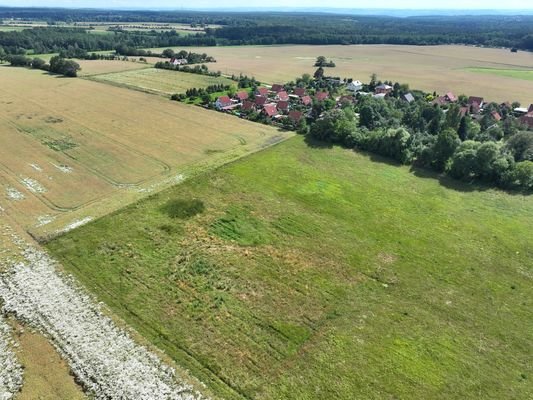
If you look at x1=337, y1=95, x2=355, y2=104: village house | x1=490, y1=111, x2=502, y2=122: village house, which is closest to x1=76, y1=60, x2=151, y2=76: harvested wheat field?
→ x1=337, y1=95, x2=355, y2=104: village house

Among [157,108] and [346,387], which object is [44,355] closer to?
[346,387]

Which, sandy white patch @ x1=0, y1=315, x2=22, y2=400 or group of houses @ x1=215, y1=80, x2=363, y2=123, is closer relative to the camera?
sandy white patch @ x1=0, y1=315, x2=22, y2=400

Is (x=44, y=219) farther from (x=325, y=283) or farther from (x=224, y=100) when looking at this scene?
(x=224, y=100)

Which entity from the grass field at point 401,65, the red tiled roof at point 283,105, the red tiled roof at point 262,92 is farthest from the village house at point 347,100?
the grass field at point 401,65

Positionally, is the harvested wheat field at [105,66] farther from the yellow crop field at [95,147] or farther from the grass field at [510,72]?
the grass field at [510,72]

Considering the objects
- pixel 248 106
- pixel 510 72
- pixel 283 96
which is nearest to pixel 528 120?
pixel 283 96

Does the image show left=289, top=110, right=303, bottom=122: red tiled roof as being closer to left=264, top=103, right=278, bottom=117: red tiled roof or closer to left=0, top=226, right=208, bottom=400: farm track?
left=264, top=103, right=278, bottom=117: red tiled roof

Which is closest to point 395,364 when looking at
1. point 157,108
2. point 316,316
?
point 316,316
